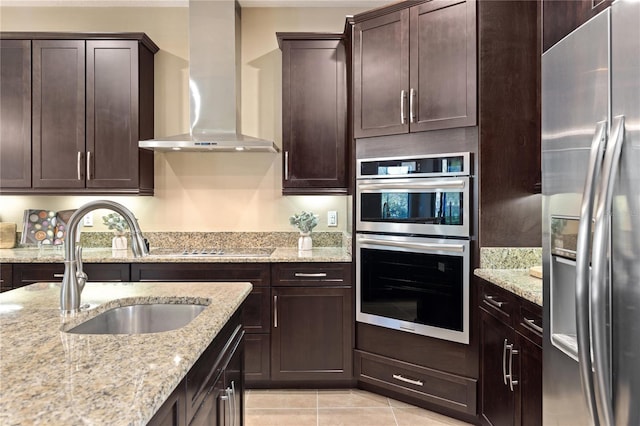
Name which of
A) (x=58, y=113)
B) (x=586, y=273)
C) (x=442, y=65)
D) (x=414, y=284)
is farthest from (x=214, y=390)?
(x=58, y=113)

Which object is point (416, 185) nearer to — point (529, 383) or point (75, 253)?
point (529, 383)

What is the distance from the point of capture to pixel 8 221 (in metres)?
3.71

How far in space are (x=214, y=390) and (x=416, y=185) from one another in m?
1.78

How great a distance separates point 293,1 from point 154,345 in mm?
3293

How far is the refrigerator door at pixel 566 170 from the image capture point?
1196 millimetres

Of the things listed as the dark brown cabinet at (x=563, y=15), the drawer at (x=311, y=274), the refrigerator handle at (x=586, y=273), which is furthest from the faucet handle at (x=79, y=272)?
the dark brown cabinet at (x=563, y=15)

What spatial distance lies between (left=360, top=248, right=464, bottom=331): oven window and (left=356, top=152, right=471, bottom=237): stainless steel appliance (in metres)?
0.18

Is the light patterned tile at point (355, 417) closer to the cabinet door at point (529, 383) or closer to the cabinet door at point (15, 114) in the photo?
the cabinet door at point (529, 383)

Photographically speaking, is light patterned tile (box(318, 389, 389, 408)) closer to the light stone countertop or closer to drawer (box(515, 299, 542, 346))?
the light stone countertop

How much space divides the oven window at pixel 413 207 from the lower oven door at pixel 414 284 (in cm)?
12

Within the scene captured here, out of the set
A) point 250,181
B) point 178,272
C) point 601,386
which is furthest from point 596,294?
point 250,181

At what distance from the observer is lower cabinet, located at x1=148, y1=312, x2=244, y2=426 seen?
1028mm

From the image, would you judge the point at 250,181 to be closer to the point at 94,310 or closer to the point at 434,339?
the point at 434,339

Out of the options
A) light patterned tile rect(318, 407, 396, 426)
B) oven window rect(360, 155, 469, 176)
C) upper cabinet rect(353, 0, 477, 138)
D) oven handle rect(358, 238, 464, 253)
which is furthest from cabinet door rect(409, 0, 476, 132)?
light patterned tile rect(318, 407, 396, 426)
